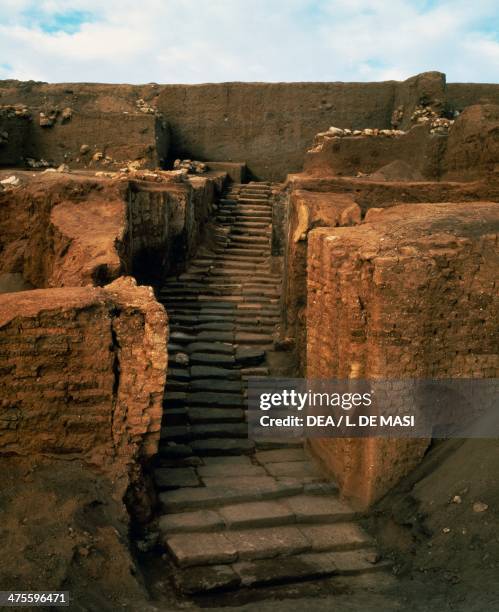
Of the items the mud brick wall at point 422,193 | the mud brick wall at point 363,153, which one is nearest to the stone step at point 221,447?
the mud brick wall at point 422,193

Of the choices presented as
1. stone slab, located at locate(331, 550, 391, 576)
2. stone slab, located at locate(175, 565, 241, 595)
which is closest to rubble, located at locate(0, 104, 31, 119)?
stone slab, located at locate(175, 565, 241, 595)

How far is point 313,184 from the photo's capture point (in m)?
8.30

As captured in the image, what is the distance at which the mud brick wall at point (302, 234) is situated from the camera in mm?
7410

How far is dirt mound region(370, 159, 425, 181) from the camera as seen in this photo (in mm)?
9352

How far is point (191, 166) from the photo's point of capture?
14.1m

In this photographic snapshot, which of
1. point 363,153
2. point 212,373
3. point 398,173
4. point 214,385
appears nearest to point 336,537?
point 214,385

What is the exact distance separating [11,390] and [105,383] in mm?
620

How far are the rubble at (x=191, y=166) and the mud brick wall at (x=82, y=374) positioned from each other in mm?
8871

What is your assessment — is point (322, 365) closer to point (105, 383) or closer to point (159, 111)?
point (105, 383)

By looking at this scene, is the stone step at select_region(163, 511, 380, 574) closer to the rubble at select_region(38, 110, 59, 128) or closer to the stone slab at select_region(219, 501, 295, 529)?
the stone slab at select_region(219, 501, 295, 529)

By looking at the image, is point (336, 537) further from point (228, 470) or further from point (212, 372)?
point (212, 372)

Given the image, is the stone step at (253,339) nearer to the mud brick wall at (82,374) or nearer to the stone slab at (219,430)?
the stone slab at (219,430)

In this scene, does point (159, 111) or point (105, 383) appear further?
point (159, 111)

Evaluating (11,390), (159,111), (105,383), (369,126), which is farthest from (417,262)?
(159,111)
